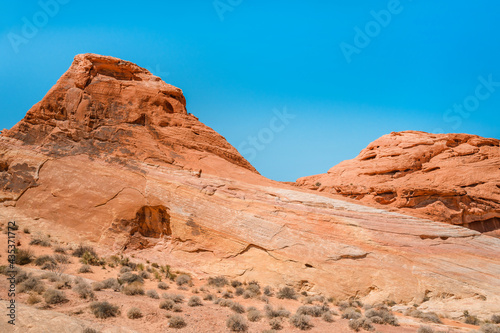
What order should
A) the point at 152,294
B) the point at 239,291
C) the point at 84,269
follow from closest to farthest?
the point at 152,294, the point at 84,269, the point at 239,291

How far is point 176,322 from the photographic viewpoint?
10039 mm

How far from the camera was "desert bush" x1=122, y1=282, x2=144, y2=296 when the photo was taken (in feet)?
39.5

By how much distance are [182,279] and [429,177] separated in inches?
933

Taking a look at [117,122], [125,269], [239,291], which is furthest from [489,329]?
[117,122]

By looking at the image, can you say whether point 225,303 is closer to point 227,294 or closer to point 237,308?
point 237,308

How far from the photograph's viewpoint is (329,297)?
14.8 meters

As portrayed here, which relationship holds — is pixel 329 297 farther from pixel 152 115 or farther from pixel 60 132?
pixel 60 132

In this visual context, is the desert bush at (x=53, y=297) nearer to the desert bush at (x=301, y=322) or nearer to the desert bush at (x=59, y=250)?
the desert bush at (x=59, y=250)

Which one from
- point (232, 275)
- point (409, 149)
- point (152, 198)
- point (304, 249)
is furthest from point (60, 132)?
point (409, 149)

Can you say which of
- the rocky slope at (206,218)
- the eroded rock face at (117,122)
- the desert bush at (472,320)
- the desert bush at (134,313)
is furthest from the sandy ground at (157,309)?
the eroded rock face at (117,122)

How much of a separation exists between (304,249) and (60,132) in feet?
46.4

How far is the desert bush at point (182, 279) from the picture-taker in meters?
14.5

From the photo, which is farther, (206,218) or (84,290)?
(206,218)

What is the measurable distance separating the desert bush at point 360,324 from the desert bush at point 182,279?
675 centimetres
